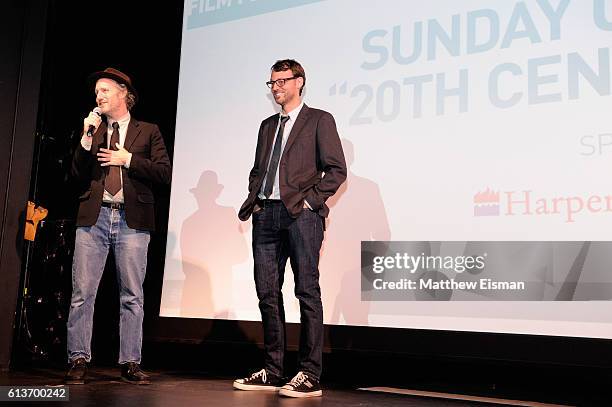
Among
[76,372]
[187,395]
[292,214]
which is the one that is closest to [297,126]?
[292,214]

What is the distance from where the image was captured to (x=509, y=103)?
10.0 ft

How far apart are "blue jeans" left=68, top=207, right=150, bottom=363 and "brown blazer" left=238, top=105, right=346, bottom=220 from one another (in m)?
0.58

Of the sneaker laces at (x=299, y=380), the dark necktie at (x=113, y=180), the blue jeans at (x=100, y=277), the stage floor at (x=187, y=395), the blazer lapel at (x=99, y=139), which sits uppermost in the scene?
the blazer lapel at (x=99, y=139)

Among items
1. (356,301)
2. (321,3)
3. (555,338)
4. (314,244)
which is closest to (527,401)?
(555,338)

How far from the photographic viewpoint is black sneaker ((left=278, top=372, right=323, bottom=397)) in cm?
268

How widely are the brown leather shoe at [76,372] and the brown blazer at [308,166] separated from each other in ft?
3.29

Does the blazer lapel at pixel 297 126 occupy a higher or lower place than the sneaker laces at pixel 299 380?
higher

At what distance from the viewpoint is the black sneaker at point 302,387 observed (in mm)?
2676

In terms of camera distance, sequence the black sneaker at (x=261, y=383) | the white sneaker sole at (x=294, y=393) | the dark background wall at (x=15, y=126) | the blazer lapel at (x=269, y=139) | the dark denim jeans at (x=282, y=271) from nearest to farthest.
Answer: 1. the white sneaker sole at (x=294, y=393)
2. the dark denim jeans at (x=282, y=271)
3. the black sneaker at (x=261, y=383)
4. the blazer lapel at (x=269, y=139)
5. the dark background wall at (x=15, y=126)

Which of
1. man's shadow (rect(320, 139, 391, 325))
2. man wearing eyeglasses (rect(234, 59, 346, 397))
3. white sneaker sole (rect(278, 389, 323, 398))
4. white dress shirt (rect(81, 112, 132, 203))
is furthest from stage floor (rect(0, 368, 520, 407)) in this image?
white dress shirt (rect(81, 112, 132, 203))

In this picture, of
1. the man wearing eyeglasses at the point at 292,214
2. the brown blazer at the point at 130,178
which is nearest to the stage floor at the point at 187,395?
the man wearing eyeglasses at the point at 292,214

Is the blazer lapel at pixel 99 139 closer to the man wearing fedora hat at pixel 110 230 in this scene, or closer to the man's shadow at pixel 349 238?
the man wearing fedora hat at pixel 110 230

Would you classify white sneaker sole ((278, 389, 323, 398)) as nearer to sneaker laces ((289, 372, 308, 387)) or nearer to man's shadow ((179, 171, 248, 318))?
sneaker laces ((289, 372, 308, 387))

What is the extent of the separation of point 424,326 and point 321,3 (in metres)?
1.86
